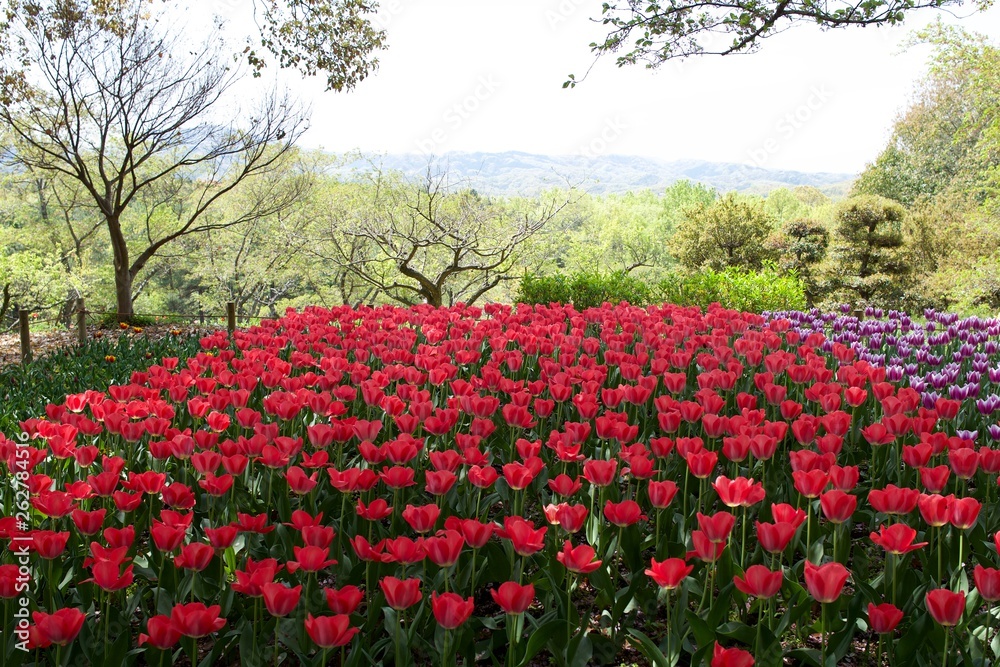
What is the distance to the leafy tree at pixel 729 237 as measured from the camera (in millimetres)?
24078

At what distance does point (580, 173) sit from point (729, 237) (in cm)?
658

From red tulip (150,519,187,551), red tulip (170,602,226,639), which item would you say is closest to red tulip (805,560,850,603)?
red tulip (170,602,226,639)

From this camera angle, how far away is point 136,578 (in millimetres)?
2691

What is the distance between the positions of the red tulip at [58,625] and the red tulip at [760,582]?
167 centimetres

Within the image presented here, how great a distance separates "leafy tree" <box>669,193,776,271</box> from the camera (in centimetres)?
2408

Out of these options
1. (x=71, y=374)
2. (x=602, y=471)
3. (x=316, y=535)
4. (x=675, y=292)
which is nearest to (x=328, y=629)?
(x=316, y=535)

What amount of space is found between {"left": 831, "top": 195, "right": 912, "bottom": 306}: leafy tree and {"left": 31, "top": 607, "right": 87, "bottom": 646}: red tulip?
72.9 ft

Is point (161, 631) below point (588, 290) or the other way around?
below

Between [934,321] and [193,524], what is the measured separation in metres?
6.43

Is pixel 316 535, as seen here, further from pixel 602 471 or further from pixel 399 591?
pixel 602 471

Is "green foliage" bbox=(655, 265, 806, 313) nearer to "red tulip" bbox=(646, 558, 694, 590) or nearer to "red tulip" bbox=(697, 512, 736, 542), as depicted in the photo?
"red tulip" bbox=(697, 512, 736, 542)

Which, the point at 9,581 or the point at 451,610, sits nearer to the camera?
the point at 451,610

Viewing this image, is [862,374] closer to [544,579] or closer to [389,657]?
[544,579]

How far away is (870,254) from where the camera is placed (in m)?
21.5
